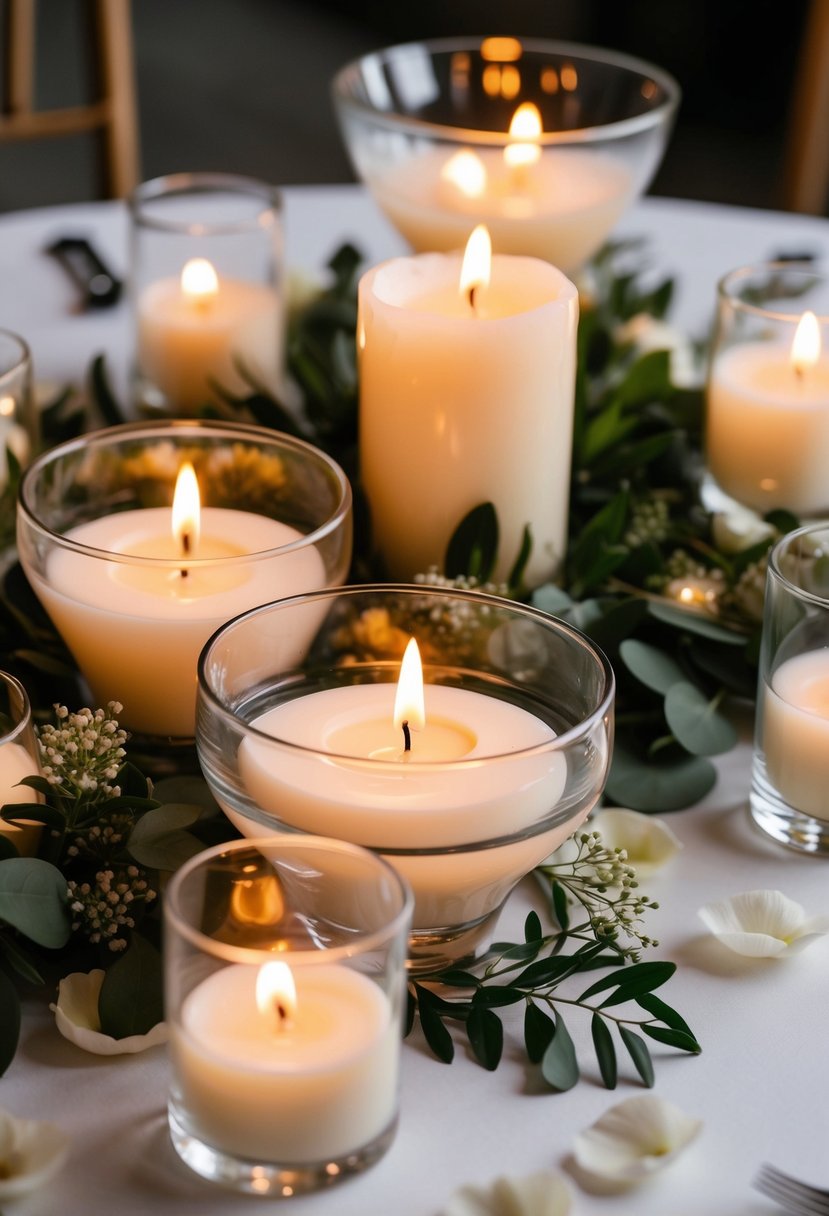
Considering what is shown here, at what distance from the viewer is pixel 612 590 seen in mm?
929

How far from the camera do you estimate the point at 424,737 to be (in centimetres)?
69

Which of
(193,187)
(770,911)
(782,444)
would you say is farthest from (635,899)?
(193,187)

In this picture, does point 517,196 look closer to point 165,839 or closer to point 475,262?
point 475,262

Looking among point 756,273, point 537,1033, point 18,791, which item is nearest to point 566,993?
point 537,1033

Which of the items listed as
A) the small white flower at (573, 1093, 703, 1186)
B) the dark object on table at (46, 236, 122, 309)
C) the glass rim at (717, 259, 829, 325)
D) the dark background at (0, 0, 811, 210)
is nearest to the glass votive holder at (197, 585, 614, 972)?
the small white flower at (573, 1093, 703, 1186)

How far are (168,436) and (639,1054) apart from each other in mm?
461

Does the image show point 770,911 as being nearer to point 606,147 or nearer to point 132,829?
point 132,829

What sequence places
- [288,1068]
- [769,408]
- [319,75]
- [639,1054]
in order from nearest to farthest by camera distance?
1. [288,1068]
2. [639,1054]
3. [769,408]
4. [319,75]

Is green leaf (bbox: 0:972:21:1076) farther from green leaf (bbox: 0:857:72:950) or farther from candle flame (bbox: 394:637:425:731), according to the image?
candle flame (bbox: 394:637:425:731)

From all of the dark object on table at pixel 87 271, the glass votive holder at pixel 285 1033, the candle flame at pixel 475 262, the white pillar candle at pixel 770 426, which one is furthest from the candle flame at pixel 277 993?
the dark object on table at pixel 87 271

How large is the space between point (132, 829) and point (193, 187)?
2.80 feet

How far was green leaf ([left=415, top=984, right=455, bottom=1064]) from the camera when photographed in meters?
0.63

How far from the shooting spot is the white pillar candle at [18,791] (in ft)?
2.17

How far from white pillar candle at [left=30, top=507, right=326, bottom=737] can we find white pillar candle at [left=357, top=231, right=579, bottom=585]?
0.13 meters
